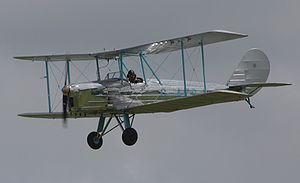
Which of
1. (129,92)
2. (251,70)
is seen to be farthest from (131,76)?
(251,70)

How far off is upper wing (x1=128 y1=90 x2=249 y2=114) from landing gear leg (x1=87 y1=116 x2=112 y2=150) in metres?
1.86

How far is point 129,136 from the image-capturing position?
37.4 metres

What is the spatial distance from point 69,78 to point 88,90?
1.74 metres

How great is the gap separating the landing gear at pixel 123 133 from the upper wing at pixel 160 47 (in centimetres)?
241

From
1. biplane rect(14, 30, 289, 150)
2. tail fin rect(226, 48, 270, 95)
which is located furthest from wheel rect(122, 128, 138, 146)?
tail fin rect(226, 48, 270, 95)

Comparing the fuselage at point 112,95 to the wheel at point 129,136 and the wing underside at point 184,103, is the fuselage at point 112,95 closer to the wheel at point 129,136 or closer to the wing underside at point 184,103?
the wing underside at point 184,103

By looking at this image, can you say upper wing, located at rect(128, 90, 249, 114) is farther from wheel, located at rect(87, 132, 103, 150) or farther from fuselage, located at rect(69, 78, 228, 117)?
wheel, located at rect(87, 132, 103, 150)

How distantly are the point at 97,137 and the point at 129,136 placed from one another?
1.80 m

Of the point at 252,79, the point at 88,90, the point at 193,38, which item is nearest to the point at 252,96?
the point at 252,79

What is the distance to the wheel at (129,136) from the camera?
123 ft

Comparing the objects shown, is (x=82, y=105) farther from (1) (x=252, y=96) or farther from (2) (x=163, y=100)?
(1) (x=252, y=96)

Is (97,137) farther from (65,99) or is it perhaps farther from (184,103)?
(184,103)

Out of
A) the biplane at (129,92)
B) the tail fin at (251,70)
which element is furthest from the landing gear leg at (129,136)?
the tail fin at (251,70)

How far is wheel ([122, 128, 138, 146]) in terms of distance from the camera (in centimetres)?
3734
